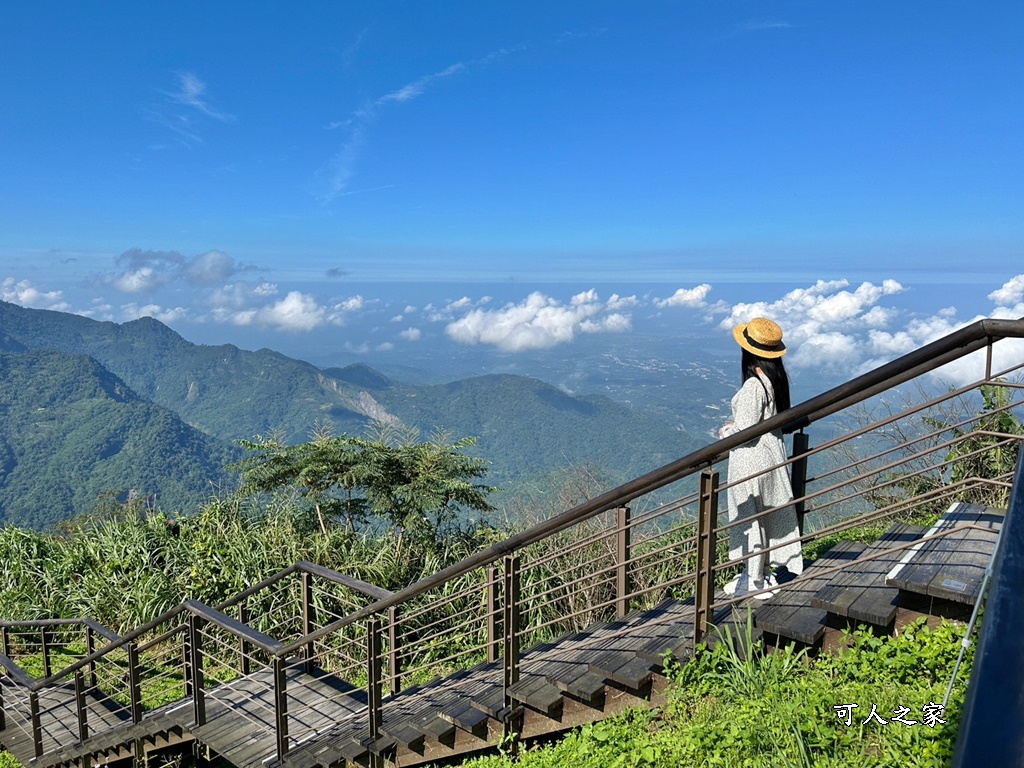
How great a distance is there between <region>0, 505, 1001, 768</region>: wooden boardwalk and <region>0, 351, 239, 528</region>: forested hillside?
241 ft

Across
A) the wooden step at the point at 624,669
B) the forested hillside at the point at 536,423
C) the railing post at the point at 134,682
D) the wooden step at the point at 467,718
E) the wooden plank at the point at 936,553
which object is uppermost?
the wooden plank at the point at 936,553

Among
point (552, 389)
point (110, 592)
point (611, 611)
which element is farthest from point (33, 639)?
point (552, 389)

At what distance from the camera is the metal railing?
133 inches

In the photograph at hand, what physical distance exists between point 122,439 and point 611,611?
446ft

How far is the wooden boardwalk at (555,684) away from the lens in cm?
357

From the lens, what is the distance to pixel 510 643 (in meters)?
4.04

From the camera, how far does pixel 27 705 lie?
6500 mm

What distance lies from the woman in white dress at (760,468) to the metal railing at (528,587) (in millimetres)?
174

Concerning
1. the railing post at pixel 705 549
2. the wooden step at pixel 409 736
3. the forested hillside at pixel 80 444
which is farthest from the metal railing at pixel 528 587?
the forested hillside at pixel 80 444

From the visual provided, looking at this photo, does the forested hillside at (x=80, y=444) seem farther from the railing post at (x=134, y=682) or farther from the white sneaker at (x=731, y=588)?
the white sneaker at (x=731, y=588)

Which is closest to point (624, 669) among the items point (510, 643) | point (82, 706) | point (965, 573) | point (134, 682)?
point (510, 643)

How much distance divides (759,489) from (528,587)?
9.67 feet

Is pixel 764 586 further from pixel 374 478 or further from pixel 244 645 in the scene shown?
pixel 374 478

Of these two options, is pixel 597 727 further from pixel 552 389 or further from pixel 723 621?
pixel 552 389
